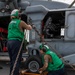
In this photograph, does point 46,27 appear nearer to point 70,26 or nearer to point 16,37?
point 70,26

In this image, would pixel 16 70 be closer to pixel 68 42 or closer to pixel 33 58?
pixel 33 58

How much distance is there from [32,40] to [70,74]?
1.59m

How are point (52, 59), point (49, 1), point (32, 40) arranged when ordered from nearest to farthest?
point (52, 59), point (32, 40), point (49, 1)

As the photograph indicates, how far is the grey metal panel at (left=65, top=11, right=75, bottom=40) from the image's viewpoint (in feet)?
27.9

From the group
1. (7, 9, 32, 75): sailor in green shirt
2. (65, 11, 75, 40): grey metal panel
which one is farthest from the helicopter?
(7, 9, 32, 75): sailor in green shirt

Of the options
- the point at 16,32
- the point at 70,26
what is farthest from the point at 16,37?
the point at 70,26

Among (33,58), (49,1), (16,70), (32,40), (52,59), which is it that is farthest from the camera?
(49,1)

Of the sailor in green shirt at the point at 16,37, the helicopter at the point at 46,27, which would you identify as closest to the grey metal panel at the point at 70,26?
the helicopter at the point at 46,27

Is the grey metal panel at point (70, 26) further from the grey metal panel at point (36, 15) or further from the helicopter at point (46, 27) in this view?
the grey metal panel at point (36, 15)

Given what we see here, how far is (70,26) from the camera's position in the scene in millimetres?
8516

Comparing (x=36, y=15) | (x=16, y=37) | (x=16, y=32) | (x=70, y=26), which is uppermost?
(x=36, y=15)

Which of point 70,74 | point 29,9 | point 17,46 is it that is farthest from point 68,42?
point 17,46

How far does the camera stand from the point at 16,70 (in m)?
6.62

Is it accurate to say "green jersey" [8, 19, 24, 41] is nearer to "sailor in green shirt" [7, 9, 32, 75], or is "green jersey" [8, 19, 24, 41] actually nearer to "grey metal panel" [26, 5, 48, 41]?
"sailor in green shirt" [7, 9, 32, 75]
